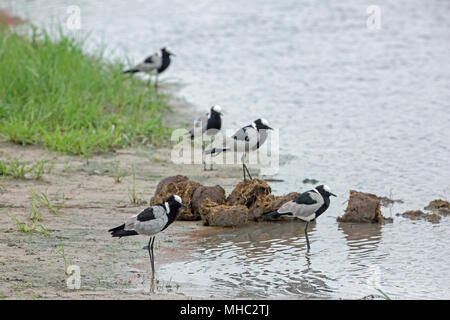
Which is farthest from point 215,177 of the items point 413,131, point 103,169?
point 413,131

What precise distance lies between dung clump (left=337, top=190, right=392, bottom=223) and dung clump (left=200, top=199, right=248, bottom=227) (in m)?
1.04

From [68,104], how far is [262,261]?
16.1ft

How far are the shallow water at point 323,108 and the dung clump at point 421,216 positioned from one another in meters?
0.16

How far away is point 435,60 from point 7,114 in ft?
28.4

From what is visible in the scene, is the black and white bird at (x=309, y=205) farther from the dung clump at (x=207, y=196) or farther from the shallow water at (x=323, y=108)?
the dung clump at (x=207, y=196)

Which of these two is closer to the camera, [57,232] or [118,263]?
[118,263]

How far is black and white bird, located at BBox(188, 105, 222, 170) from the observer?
10.6 m

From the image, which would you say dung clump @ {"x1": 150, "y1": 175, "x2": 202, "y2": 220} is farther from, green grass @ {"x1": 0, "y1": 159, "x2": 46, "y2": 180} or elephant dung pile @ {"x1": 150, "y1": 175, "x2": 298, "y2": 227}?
green grass @ {"x1": 0, "y1": 159, "x2": 46, "y2": 180}

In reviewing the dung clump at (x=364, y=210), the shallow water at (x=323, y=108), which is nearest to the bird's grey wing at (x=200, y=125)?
the shallow water at (x=323, y=108)

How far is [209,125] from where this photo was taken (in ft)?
35.1

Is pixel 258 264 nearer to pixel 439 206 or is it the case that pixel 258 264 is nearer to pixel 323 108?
pixel 439 206

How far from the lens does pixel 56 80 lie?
37.8 ft
